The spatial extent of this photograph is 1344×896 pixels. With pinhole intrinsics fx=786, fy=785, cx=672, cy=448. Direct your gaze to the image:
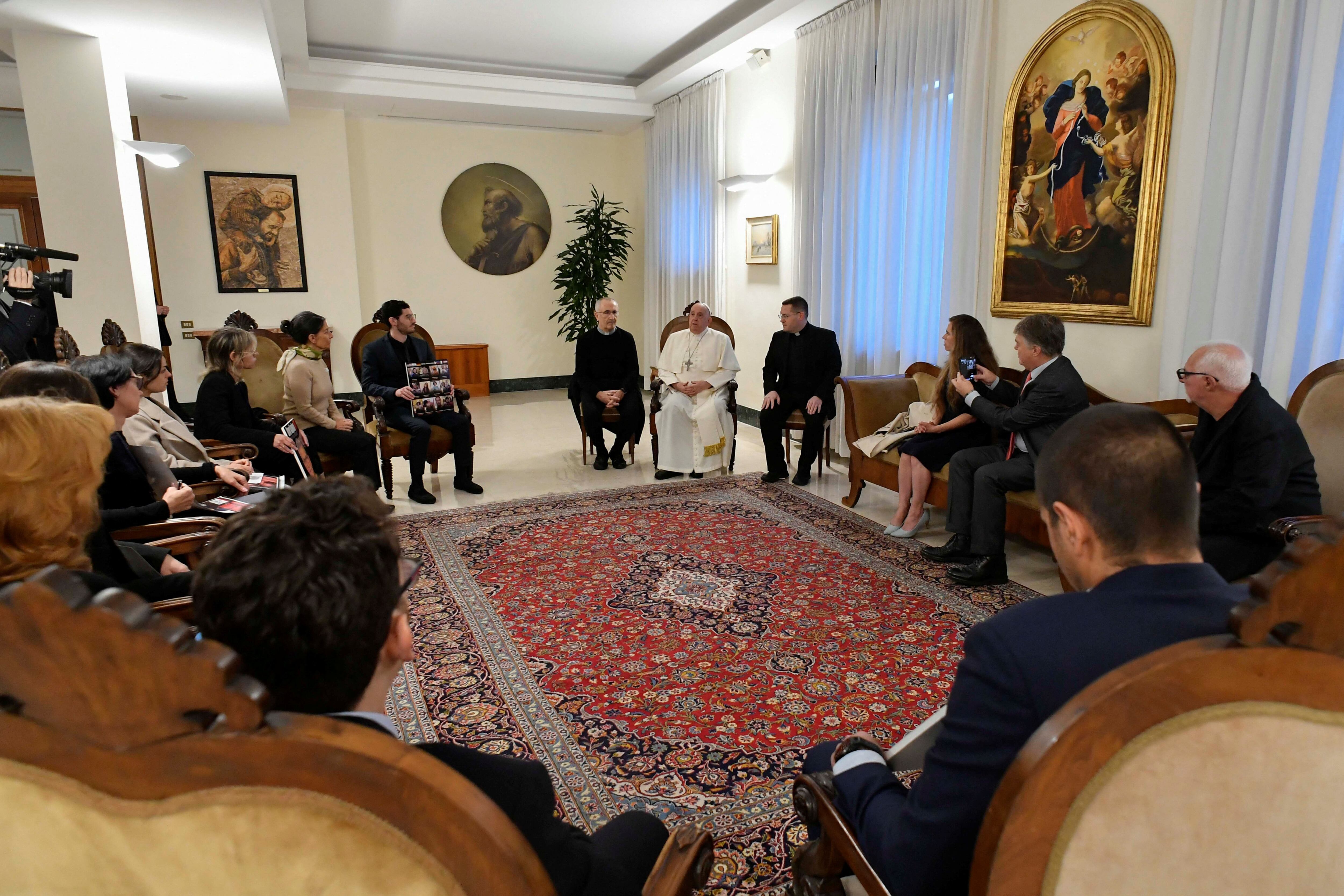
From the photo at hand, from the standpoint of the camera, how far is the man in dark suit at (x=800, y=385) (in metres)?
5.97

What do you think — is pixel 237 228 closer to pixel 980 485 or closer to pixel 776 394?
pixel 776 394

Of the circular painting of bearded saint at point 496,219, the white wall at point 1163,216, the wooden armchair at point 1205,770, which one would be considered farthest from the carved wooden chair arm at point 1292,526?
the circular painting of bearded saint at point 496,219

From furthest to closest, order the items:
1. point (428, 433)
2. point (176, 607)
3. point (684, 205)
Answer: point (684, 205) < point (428, 433) < point (176, 607)

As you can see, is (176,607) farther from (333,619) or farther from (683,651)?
(683,651)

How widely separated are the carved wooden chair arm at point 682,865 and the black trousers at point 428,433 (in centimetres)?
445

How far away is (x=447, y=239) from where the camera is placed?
1012cm

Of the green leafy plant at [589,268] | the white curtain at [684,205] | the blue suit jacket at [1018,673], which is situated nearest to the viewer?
the blue suit jacket at [1018,673]

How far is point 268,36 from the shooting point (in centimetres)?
560

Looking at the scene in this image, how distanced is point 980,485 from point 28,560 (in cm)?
378

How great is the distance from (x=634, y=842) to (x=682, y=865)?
0.13 m

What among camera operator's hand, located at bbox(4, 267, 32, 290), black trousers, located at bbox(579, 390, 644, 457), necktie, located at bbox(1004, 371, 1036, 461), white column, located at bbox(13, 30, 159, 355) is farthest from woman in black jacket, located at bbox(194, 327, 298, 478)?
necktie, located at bbox(1004, 371, 1036, 461)

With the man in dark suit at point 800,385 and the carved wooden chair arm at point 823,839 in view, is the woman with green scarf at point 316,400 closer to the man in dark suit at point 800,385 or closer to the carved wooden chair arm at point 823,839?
the man in dark suit at point 800,385

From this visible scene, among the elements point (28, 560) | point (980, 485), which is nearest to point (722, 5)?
point (980, 485)

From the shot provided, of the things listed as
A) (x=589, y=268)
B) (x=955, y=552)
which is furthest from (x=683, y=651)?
(x=589, y=268)
